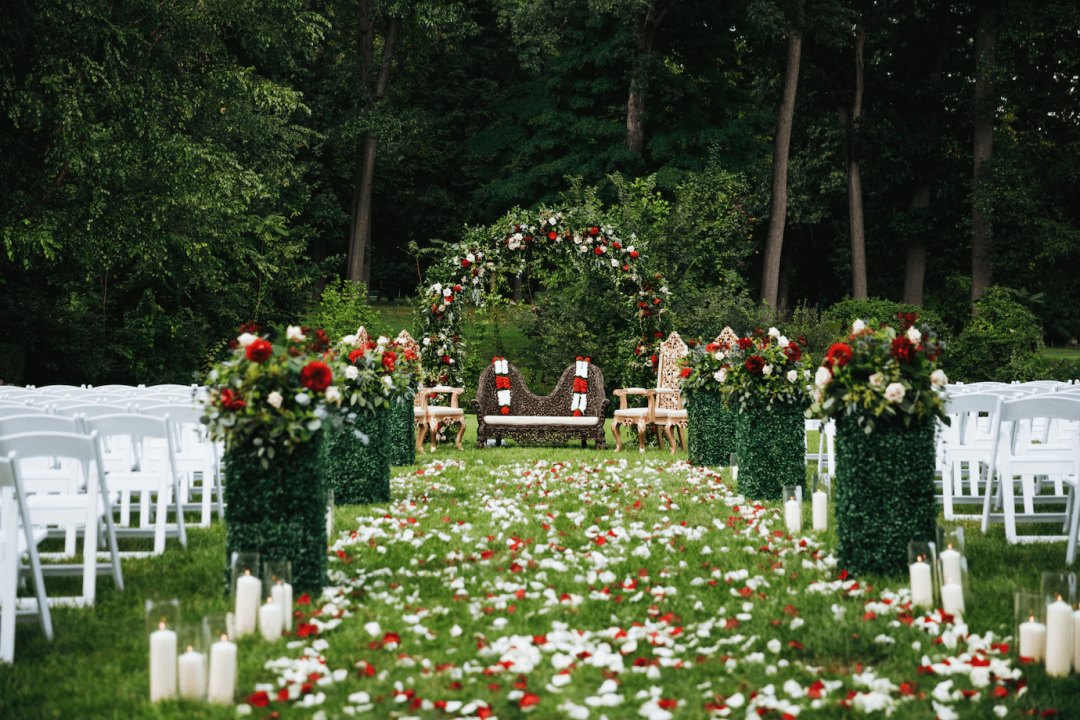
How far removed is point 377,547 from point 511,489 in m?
2.75

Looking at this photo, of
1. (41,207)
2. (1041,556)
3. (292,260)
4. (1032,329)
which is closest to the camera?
(1041,556)

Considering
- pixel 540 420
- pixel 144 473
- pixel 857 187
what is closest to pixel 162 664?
pixel 144 473

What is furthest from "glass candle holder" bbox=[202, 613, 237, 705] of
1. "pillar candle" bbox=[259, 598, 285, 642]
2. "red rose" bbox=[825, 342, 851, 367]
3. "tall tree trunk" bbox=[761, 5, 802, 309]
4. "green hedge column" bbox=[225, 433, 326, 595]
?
"tall tree trunk" bbox=[761, 5, 802, 309]

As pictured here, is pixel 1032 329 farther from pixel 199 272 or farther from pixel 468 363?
pixel 199 272

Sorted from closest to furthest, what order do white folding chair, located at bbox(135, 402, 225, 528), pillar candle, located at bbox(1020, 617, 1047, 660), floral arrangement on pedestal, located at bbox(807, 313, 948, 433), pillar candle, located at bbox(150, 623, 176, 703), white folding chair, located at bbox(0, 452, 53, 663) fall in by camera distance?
pillar candle, located at bbox(150, 623, 176, 703) → pillar candle, located at bbox(1020, 617, 1047, 660) → white folding chair, located at bbox(0, 452, 53, 663) → floral arrangement on pedestal, located at bbox(807, 313, 948, 433) → white folding chair, located at bbox(135, 402, 225, 528)

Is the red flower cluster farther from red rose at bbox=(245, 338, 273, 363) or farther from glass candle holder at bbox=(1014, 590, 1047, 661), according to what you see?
glass candle holder at bbox=(1014, 590, 1047, 661)

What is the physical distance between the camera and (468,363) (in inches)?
757

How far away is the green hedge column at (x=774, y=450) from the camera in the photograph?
25.7 ft

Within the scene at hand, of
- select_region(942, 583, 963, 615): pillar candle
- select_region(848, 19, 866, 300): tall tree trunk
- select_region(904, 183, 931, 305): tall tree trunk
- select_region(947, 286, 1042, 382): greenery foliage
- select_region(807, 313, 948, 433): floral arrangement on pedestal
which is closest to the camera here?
select_region(942, 583, 963, 615): pillar candle

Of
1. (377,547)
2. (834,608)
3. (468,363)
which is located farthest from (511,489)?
(468,363)

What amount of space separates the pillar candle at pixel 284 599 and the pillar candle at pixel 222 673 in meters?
0.71

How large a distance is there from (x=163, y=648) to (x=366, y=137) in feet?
76.1

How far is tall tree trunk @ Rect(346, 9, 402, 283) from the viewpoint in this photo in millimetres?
24688

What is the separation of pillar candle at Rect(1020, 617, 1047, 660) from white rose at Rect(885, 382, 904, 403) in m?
1.45
